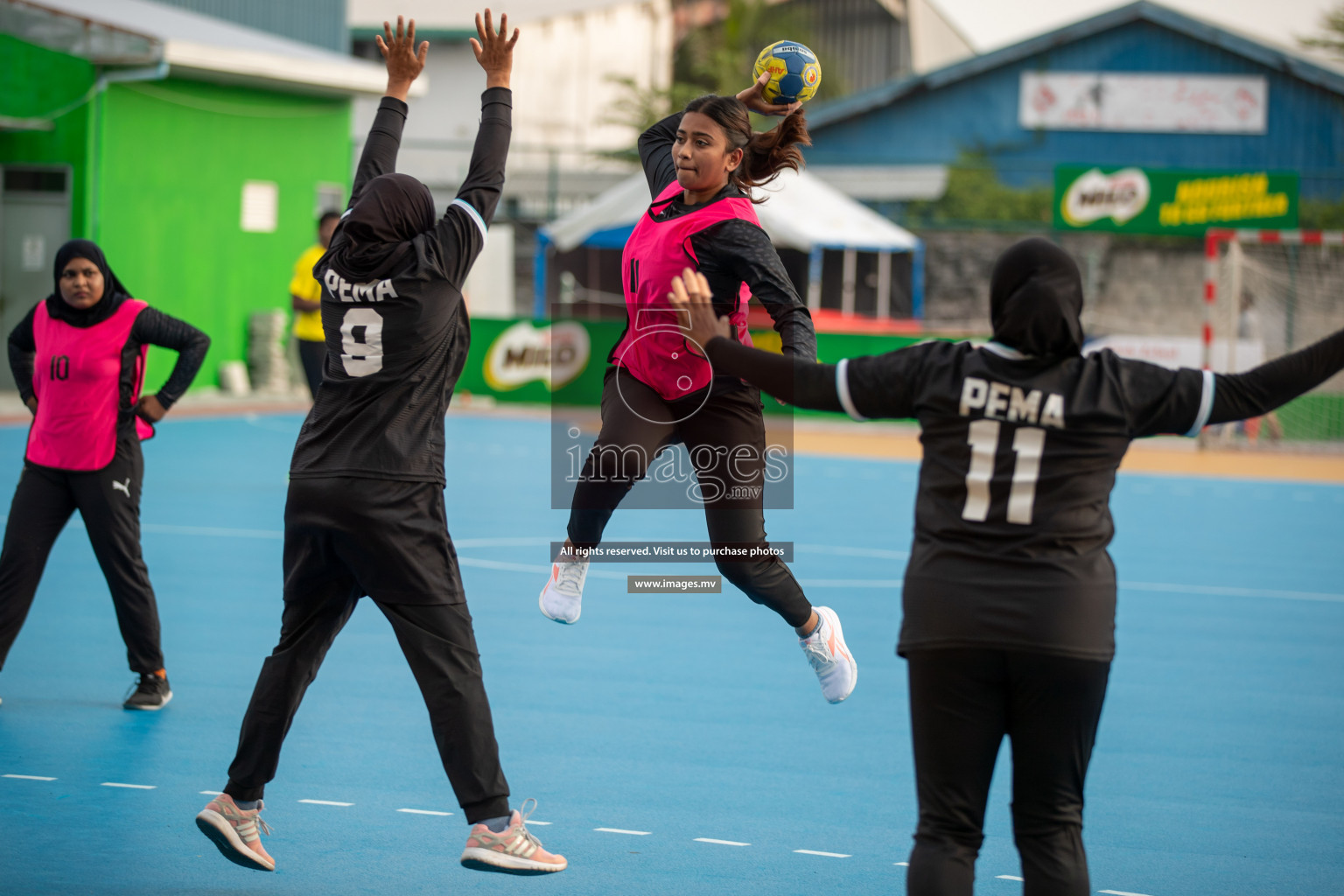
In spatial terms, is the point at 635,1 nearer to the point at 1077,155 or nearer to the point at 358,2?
the point at 358,2

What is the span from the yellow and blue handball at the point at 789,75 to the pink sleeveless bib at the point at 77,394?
2.82 m

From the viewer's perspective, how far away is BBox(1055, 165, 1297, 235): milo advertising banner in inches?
1008

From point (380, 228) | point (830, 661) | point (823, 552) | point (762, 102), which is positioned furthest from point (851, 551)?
point (380, 228)

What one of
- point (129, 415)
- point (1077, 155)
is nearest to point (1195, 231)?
point (1077, 155)

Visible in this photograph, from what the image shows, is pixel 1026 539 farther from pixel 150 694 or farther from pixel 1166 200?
pixel 1166 200

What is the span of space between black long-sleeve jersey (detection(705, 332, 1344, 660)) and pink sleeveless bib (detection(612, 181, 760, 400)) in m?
1.66

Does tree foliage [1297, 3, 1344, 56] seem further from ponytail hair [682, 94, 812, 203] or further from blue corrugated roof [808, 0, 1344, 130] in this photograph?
ponytail hair [682, 94, 812, 203]

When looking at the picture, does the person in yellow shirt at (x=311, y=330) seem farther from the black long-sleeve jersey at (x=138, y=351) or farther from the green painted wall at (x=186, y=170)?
the green painted wall at (x=186, y=170)

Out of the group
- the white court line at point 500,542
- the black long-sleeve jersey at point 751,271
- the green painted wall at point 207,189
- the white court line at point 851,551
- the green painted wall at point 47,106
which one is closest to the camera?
the black long-sleeve jersey at point 751,271

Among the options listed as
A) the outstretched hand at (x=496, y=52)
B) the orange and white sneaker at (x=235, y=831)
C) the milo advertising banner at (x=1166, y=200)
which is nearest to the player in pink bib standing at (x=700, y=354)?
the outstretched hand at (x=496, y=52)

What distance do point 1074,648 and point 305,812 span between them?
2.94 m

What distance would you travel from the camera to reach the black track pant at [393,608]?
422 centimetres

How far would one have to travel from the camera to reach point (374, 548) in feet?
13.8

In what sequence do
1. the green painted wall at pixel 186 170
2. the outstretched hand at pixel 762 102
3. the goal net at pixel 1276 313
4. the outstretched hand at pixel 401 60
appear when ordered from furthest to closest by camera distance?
the green painted wall at pixel 186 170
the goal net at pixel 1276 313
the outstretched hand at pixel 762 102
the outstretched hand at pixel 401 60
